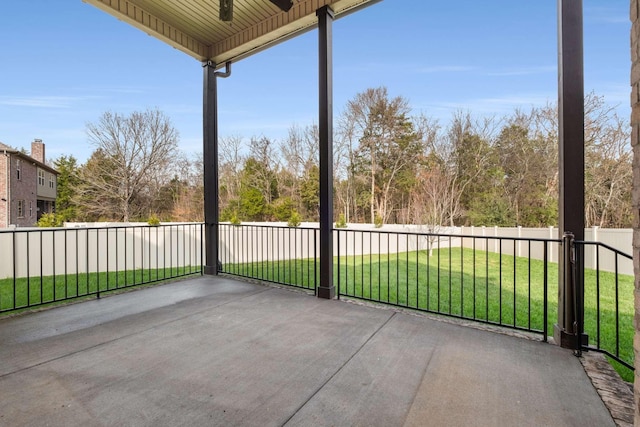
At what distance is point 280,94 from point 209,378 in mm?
13608

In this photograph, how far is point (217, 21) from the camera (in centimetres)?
394

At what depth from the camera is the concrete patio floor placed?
149 cm

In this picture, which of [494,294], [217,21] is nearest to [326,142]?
[217,21]

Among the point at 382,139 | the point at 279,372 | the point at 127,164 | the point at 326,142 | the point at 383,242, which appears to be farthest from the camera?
the point at 127,164

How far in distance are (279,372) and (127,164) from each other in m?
17.9

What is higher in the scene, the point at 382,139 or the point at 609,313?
the point at 382,139

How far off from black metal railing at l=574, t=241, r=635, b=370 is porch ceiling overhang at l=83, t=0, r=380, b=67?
10.8ft

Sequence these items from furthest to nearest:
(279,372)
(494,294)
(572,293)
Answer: (494,294)
(572,293)
(279,372)

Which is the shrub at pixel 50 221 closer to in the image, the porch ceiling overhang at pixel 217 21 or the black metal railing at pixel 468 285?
the porch ceiling overhang at pixel 217 21

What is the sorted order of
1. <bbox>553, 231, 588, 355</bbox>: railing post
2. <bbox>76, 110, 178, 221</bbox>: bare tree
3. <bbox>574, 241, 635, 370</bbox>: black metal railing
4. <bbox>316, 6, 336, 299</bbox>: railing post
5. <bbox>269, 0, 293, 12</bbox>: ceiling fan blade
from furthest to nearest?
<bbox>76, 110, 178, 221</bbox>: bare tree < <bbox>316, 6, 336, 299</bbox>: railing post < <bbox>269, 0, 293, 12</bbox>: ceiling fan blade < <bbox>553, 231, 588, 355</bbox>: railing post < <bbox>574, 241, 635, 370</bbox>: black metal railing

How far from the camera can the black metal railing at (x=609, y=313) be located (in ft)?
6.45

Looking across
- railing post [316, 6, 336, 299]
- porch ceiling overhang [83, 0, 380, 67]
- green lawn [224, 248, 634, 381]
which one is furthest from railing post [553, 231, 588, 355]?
porch ceiling overhang [83, 0, 380, 67]

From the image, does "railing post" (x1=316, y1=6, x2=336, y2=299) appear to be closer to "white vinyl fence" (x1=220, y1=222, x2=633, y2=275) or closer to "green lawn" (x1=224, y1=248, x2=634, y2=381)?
"green lawn" (x1=224, y1=248, x2=634, y2=381)

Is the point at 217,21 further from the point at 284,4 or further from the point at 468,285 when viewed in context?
the point at 468,285
